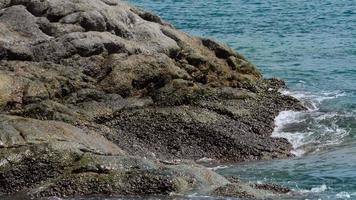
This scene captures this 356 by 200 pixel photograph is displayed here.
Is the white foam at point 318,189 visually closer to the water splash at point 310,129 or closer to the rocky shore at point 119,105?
the rocky shore at point 119,105

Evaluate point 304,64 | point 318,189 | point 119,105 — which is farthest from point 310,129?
point 304,64

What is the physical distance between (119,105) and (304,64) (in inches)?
616

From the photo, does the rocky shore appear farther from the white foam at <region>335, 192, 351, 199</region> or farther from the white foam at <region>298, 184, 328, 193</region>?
the white foam at <region>335, 192, 351, 199</region>

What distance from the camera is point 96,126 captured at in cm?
2162

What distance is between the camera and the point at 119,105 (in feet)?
75.7

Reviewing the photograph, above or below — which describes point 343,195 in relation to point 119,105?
above

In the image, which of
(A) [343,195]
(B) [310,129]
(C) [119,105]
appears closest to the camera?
(A) [343,195]

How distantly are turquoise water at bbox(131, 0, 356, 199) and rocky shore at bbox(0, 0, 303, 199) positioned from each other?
1.12m

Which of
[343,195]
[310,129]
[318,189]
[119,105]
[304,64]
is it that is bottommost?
[304,64]

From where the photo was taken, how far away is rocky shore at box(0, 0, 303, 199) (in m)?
16.3

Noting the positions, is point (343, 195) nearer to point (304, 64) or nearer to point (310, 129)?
point (310, 129)

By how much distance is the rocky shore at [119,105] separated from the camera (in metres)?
16.3

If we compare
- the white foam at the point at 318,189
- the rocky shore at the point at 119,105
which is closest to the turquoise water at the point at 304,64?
the white foam at the point at 318,189

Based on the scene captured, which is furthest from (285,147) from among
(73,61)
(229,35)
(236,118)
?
(229,35)
